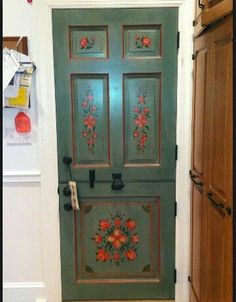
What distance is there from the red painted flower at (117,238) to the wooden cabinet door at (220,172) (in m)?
0.72

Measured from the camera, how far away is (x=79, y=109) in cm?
230

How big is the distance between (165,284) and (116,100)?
1.34 m

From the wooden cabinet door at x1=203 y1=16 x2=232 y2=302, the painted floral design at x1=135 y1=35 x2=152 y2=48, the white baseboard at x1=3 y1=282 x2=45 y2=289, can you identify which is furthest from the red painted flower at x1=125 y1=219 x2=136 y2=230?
the painted floral design at x1=135 y1=35 x2=152 y2=48

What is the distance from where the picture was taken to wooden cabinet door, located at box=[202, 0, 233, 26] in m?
1.42

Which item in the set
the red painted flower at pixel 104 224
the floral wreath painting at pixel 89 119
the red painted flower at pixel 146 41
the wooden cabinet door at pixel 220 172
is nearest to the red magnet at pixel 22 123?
the floral wreath painting at pixel 89 119

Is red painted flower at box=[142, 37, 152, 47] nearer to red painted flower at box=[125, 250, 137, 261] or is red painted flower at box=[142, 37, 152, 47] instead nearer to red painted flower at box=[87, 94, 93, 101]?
red painted flower at box=[87, 94, 93, 101]

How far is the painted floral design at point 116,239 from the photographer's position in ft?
7.89

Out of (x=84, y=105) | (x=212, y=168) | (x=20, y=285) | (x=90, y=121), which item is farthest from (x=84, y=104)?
(x=20, y=285)

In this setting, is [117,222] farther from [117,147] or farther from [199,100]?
[199,100]

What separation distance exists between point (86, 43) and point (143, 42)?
1.20 ft

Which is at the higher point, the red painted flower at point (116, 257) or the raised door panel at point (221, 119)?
the raised door panel at point (221, 119)

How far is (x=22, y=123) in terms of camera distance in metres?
2.27

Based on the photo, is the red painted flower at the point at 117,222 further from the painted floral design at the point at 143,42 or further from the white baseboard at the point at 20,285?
the painted floral design at the point at 143,42

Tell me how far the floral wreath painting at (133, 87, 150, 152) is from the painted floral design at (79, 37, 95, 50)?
0.42m
